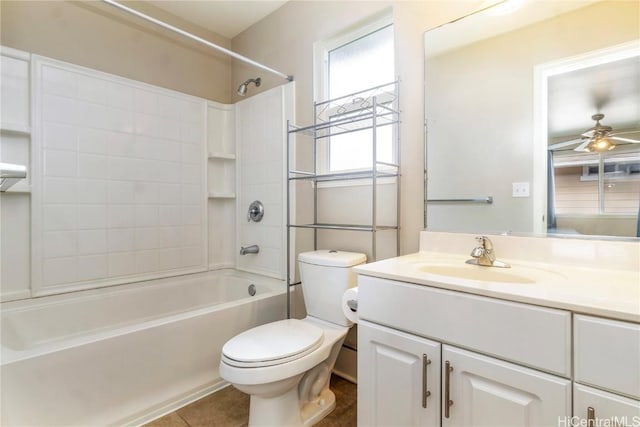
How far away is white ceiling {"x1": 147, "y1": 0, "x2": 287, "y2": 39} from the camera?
2.23 m

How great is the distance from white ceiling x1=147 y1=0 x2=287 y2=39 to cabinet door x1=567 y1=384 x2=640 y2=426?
101 inches

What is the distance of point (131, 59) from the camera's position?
7.19 feet

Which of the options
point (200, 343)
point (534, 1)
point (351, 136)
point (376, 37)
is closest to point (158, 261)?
point (200, 343)

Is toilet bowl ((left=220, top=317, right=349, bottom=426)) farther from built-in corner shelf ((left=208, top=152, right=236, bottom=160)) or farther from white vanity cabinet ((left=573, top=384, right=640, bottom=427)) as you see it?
built-in corner shelf ((left=208, top=152, right=236, bottom=160))

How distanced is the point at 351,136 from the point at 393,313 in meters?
1.21

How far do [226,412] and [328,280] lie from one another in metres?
0.84

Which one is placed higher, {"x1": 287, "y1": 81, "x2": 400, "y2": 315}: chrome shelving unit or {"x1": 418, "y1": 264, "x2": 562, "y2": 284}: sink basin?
{"x1": 287, "y1": 81, "x2": 400, "y2": 315}: chrome shelving unit

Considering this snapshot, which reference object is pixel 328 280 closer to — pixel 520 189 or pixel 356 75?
pixel 520 189

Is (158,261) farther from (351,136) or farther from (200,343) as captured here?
(351,136)

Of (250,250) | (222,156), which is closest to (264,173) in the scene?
(222,156)

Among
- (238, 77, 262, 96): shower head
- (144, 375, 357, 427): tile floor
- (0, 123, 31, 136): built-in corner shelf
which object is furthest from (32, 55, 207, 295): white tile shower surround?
(144, 375, 357, 427): tile floor

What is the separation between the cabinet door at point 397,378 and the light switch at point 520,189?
0.75 meters

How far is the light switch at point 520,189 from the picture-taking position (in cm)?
128

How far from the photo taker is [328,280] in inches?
63.4
